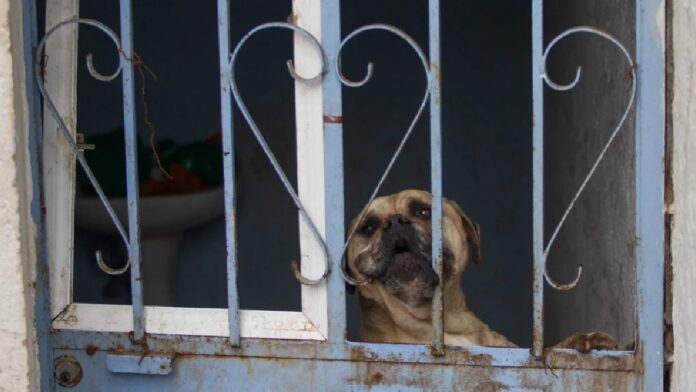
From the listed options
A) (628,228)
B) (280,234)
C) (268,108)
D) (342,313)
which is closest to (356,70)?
(268,108)

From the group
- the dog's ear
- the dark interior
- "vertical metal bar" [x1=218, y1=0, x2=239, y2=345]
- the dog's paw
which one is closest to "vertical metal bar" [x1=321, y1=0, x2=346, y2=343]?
"vertical metal bar" [x1=218, y1=0, x2=239, y2=345]

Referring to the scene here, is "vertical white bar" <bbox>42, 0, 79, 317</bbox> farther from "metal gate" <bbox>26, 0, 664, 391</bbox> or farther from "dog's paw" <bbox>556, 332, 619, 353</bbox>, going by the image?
"dog's paw" <bbox>556, 332, 619, 353</bbox>

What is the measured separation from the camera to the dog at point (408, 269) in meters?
3.00

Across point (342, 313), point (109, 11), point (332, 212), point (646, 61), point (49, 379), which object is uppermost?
point (109, 11)

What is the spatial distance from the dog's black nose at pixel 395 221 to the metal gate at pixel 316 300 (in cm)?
80

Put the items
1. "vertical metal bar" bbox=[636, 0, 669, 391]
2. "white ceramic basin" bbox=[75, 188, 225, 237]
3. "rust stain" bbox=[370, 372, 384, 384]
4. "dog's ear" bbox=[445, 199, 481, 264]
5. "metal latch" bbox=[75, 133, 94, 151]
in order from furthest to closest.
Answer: "white ceramic basin" bbox=[75, 188, 225, 237] → "dog's ear" bbox=[445, 199, 481, 264] → "metal latch" bbox=[75, 133, 94, 151] → "rust stain" bbox=[370, 372, 384, 384] → "vertical metal bar" bbox=[636, 0, 669, 391]

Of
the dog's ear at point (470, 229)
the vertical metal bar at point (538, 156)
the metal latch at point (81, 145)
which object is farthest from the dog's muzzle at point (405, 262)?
the metal latch at point (81, 145)

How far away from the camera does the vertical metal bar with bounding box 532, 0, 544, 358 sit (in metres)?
2.10

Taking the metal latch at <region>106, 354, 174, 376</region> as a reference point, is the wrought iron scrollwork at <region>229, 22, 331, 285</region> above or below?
above

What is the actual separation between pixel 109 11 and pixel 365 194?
1499mm

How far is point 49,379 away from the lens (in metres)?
2.36

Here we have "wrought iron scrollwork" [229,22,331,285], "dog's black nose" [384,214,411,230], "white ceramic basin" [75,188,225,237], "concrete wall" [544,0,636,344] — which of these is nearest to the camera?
"wrought iron scrollwork" [229,22,331,285]

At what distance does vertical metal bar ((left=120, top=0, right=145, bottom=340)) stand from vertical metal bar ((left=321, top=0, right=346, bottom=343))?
1.45 feet

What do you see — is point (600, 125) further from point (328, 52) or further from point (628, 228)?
point (328, 52)
